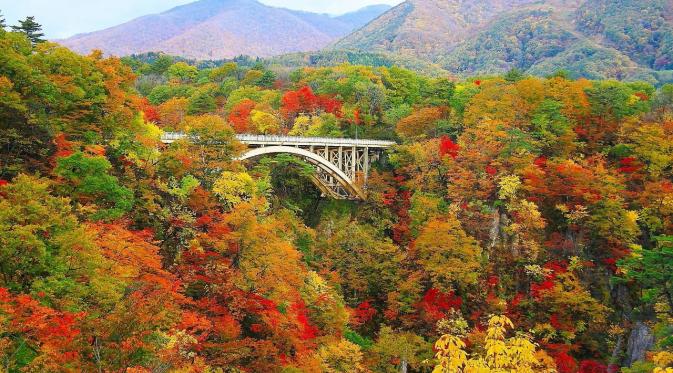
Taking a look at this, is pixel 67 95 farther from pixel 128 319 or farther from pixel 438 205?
pixel 438 205

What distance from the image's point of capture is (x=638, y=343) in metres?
20.6

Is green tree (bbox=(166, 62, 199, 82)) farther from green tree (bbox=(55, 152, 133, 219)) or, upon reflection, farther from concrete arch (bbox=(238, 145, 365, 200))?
green tree (bbox=(55, 152, 133, 219))

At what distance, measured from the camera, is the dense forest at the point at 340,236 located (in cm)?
1068

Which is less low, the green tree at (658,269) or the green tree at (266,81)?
the green tree at (266,81)

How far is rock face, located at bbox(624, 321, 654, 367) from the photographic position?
20019mm

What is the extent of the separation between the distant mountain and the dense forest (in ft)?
167

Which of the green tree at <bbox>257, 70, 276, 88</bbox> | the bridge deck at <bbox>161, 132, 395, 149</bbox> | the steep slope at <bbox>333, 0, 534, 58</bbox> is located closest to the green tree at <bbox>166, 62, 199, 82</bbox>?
the green tree at <bbox>257, 70, 276, 88</bbox>

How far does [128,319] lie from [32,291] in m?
2.09

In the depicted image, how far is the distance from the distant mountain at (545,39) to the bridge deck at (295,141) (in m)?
53.4

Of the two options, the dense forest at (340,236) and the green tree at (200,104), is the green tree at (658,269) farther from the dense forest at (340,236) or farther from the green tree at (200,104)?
the green tree at (200,104)

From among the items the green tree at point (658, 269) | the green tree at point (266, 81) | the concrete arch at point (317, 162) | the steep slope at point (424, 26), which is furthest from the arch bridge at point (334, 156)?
the steep slope at point (424, 26)

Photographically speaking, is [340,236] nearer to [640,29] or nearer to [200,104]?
[200,104]

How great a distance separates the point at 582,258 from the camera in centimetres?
2484

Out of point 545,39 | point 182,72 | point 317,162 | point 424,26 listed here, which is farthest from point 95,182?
point 424,26
